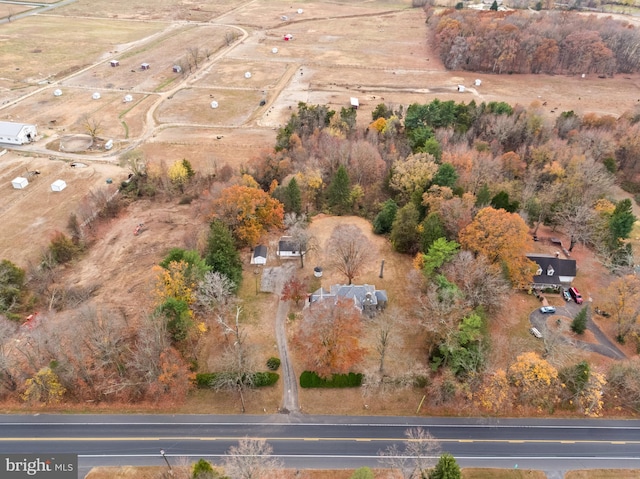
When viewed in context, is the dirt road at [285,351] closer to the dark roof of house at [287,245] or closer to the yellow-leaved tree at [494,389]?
the dark roof of house at [287,245]

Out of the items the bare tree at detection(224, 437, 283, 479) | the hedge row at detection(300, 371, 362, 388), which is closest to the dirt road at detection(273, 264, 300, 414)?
the hedge row at detection(300, 371, 362, 388)

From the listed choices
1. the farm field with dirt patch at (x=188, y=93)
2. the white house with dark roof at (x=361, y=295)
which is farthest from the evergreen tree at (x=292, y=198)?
the white house with dark roof at (x=361, y=295)

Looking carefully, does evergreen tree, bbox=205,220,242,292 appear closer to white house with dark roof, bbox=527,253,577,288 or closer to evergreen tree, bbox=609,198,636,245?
white house with dark roof, bbox=527,253,577,288

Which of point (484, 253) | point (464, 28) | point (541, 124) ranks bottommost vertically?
point (484, 253)

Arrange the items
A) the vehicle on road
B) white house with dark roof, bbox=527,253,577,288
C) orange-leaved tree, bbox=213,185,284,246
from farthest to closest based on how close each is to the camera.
Answer: orange-leaved tree, bbox=213,185,284,246 < white house with dark roof, bbox=527,253,577,288 < the vehicle on road

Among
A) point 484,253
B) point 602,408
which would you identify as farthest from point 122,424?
point 602,408

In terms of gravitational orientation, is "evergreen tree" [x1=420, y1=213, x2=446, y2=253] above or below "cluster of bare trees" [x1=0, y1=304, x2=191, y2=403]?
above

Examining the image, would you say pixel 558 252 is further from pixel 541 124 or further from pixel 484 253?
pixel 541 124
